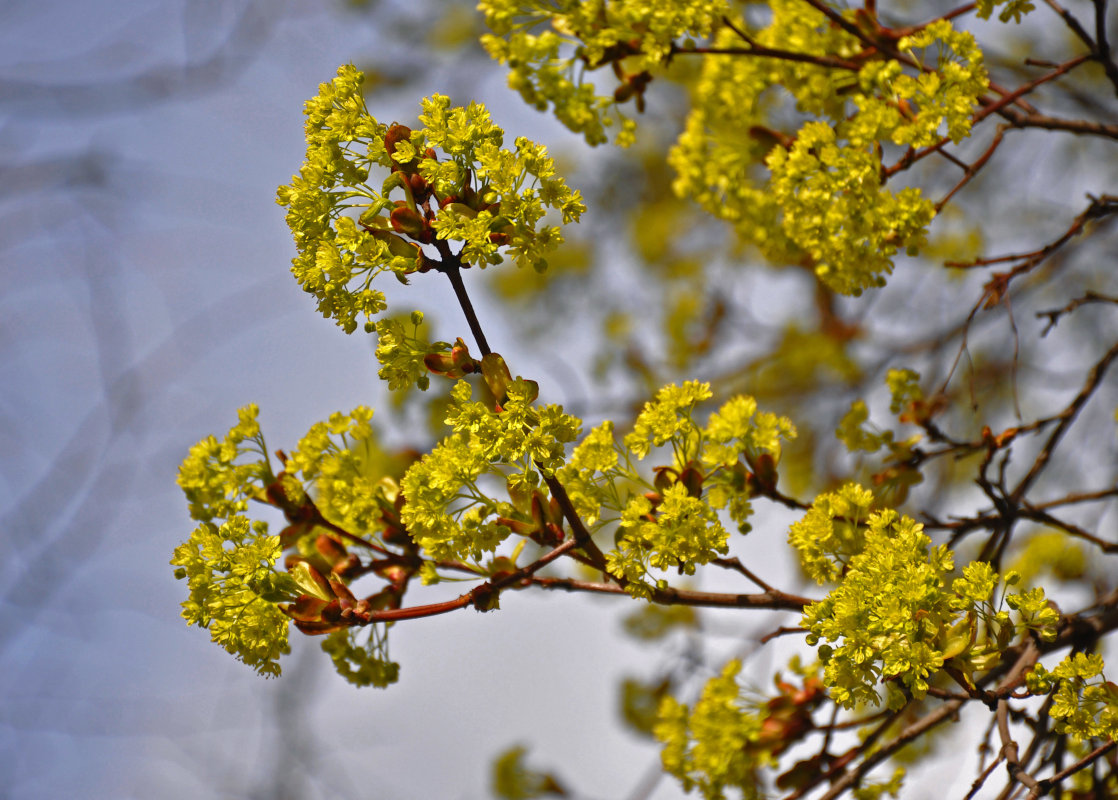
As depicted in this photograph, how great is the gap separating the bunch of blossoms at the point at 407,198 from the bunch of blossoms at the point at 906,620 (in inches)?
27.4

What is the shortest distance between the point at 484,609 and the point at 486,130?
0.78 meters

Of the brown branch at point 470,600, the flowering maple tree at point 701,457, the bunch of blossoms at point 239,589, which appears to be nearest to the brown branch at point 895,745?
the flowering maple tree at point 701,457

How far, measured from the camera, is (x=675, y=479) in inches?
65.7

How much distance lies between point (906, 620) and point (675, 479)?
47 centimetres

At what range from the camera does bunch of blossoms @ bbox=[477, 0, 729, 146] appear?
1.98 m

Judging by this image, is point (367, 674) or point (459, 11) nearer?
point (367, 674)

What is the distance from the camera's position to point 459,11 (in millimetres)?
5746

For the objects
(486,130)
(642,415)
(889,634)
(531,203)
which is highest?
(486,130)

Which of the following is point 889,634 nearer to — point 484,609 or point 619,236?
point 484,609

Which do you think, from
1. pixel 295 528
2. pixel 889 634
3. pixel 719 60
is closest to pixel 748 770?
pixel 889 634

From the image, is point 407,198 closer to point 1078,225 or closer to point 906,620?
point 906,620

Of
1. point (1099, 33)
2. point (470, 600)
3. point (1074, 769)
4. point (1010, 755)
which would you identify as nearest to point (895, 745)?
point (1010, 755)

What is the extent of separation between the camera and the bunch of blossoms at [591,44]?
1976 millimetres

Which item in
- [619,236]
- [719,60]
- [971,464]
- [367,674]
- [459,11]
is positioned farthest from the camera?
[619,236]
